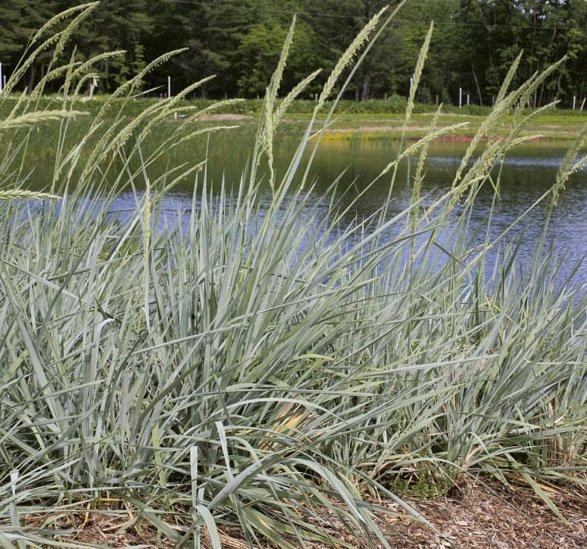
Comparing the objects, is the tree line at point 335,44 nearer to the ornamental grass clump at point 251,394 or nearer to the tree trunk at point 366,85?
the tree trunk at point 366,85

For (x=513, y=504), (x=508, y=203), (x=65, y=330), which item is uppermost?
(x=65, y=330)

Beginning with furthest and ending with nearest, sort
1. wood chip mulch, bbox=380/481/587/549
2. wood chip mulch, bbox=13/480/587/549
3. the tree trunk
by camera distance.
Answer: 1. the tree trunk
2. wood chip mulch, bbox=380/481/587/549
3. wood chip mulch, bbox=13/480/587/549

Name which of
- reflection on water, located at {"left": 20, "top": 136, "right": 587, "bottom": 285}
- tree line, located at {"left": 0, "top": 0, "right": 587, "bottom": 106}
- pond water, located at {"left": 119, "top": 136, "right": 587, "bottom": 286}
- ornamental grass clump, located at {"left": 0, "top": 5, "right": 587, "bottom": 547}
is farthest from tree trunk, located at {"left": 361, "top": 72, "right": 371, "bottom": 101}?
ornamental grass clump, located at {"left": 0, "top": 5, "right": 587, "bottom": 547}

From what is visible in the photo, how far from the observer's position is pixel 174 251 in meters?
2.74

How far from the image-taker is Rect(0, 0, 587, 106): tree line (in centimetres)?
6203

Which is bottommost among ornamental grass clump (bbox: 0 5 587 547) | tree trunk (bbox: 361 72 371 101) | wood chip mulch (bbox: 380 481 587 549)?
tree trunk (bbox: 361 72 371 101)

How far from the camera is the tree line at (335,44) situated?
62.0m

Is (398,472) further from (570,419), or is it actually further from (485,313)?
(485,313)

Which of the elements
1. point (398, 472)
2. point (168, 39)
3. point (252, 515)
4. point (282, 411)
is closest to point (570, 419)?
point (398, 472)

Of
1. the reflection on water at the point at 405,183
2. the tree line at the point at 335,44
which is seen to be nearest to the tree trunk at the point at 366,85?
the tree line at the point at 335,44

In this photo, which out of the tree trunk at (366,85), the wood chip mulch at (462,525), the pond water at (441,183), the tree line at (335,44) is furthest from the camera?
the tree trunk at (366,85)

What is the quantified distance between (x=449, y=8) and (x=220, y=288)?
85.8 meters

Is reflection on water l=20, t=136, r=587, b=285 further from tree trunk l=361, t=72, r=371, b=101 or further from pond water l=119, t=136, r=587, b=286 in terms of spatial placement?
tree trunk l=361, t=72, r=371, b=101

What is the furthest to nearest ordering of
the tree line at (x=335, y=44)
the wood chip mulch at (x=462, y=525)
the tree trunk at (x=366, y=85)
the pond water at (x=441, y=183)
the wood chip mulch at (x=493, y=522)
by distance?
1. the tree trunk at (x=366, y=85)
2. the tree line at (x=335, y=44)
3. the pond water at (x=441, y=183)
4. the wood chip mulch at (x=493, y=522)
5. the wood chip mulch at (x=462, y=525)
